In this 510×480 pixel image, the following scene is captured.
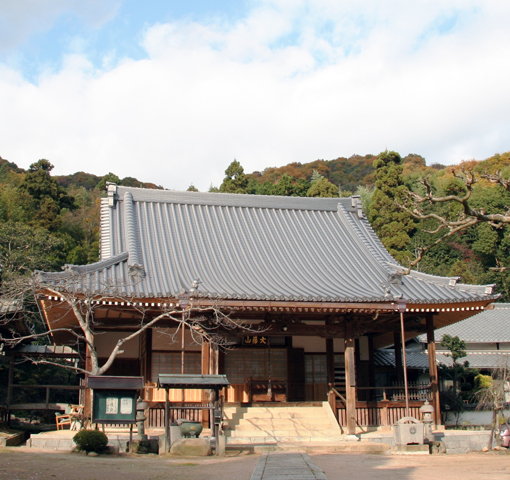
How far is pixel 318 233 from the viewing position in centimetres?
2047

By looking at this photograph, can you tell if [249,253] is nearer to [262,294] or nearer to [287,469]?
[262,294]

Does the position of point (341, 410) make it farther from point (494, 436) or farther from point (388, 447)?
point (494, 436)

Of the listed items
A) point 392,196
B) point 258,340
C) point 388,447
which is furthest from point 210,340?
point 392,196

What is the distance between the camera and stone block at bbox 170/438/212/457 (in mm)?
11617

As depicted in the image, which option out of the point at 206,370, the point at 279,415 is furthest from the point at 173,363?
the point at 279,415

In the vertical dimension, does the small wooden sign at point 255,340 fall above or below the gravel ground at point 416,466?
above

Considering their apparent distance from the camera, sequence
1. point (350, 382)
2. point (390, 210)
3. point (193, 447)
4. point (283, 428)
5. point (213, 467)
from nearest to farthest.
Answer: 1. point (213, 467)
2. point (193, 447)
3. point (283, 428)
4. point (350, 382)
5. point (390, 210)

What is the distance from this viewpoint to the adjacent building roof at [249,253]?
600 inches

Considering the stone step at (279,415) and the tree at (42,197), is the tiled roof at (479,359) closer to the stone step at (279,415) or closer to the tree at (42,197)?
the stone step at (279,415)

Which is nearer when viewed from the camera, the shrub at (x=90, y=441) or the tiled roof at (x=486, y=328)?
the shrub at (x=90, y=441)

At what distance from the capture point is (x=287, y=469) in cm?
846

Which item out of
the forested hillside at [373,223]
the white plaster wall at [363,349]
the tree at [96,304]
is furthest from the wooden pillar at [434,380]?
the forested hillside at [373,223]

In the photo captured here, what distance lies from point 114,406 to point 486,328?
996 inches

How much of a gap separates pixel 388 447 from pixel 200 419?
464 centimetres
